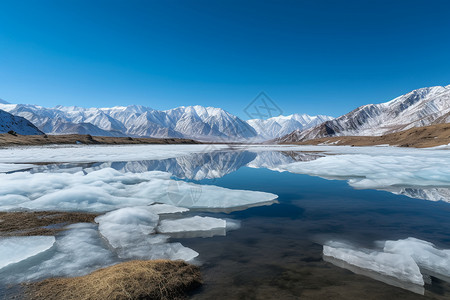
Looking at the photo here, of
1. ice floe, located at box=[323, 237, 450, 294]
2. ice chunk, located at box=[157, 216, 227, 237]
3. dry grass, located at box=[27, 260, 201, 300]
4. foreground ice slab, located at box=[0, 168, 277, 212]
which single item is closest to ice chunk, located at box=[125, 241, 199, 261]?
dry grass, located at box=[27, 260, 201, 300]

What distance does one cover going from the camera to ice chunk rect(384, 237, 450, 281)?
18.5 feet

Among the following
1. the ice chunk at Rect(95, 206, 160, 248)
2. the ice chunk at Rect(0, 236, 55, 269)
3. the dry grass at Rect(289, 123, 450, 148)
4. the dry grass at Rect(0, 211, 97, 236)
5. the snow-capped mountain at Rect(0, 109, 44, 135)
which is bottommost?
the dry grass at Rect(0, 211, 97, 236)

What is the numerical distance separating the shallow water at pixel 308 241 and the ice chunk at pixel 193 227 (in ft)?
1.29

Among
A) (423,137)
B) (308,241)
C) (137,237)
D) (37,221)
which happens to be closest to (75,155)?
(37,221)

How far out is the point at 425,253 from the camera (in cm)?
619

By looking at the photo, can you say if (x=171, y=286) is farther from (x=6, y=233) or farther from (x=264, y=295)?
(x=6, y=233)

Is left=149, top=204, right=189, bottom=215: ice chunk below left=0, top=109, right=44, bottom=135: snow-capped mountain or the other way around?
below

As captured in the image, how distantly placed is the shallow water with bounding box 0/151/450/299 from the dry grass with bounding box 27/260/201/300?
0.53 metres

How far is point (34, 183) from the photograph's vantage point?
13.5m

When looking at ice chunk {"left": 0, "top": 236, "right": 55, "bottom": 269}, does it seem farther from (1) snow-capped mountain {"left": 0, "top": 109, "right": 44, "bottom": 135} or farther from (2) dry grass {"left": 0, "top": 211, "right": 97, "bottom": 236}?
(1) snow-capped mountain {"left": 0, "top": 109, "right": 44, "bottom": 135}

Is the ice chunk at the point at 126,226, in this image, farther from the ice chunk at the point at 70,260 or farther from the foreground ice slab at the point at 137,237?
the ice chunk at the point at 70,260

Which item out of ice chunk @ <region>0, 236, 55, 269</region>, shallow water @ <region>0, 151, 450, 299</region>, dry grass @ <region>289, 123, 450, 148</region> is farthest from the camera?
dry grass @ <region>289, 123, 450, 148</region>

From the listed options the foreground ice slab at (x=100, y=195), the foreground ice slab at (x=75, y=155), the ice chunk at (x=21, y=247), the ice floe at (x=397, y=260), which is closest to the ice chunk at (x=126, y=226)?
the ice chunk at (x=21, y=247)

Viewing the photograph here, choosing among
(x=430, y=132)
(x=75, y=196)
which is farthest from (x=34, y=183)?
(x=430, y=132)
